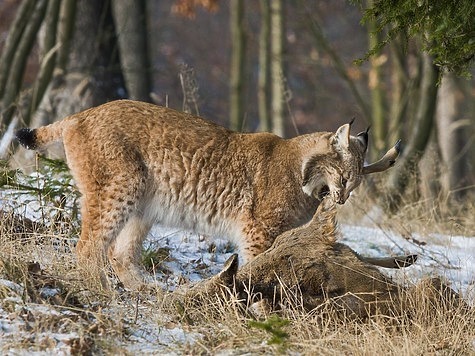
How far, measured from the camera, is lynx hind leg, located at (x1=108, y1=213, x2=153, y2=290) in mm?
6148

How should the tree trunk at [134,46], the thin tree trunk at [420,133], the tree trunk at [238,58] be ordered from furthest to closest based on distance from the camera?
the tree trunk at [238,58] < the tree trunk at [134,46] < the thin tree trunk at [420,133]

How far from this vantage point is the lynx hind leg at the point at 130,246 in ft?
20.2

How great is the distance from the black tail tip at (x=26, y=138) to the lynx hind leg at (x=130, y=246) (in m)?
0.85

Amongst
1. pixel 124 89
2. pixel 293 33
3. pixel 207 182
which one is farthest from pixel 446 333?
pixel 293 33

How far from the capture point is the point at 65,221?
6336 mm

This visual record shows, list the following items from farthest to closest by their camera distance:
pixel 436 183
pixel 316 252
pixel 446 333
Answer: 1. pixel 436 183
2. pixel 316 252
3. pixel 446 333

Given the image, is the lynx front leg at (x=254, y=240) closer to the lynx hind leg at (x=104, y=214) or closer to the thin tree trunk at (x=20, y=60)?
the lynx hind leg at (x=104, y=214)

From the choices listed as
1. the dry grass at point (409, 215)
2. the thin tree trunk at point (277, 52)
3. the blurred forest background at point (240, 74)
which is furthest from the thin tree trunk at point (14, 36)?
the thin tree trunk at point (277, 52)

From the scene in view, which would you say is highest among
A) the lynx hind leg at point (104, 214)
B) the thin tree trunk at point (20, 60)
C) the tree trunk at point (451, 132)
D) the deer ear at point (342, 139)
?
the thin tree trunk at point (20, 60)

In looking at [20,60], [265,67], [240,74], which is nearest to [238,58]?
[240,74]

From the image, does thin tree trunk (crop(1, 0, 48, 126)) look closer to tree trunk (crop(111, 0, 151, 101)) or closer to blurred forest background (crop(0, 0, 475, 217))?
blurred forest background (crop(0, 0, 475, 217))

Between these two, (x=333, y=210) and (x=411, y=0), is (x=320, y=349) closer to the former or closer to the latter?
(x=333, y=210)

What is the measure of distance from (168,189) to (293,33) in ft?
74.8

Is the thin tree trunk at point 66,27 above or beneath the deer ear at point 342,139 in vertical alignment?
above
